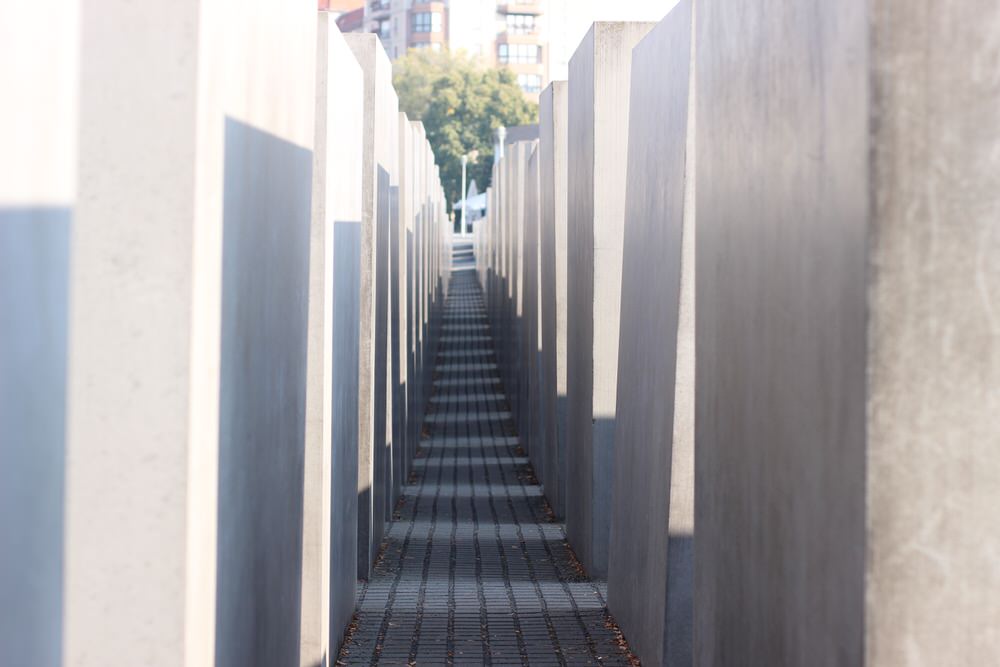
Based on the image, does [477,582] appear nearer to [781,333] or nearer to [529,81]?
[781,333]

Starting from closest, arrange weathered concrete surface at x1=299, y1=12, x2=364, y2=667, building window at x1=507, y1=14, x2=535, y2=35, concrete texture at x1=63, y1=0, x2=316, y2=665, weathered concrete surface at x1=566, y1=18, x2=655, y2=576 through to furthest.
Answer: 1. concrete texture at x1=63, y1=0, x2=316, y2=665
2. weathered concrete surface at x1=299, y1=12, x2=364, y2=667
3. weathered concrete surface at x1=566, y1=18, x2=655, y2=576
4. building window at x1=507, y1=14, x2=535, y2=35

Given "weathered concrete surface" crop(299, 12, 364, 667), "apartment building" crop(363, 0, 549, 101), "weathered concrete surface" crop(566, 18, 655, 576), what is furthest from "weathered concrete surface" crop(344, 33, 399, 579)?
"apartment building" crop(363, 0, 549, 101)

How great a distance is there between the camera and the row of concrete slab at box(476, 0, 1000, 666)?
312 centimetres

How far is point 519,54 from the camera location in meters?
103

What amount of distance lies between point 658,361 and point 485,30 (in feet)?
324

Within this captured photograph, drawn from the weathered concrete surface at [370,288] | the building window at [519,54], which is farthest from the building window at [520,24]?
the weathered concrete surface at [370,288]

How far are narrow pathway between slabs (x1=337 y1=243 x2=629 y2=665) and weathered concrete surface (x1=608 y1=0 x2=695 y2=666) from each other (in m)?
0.54

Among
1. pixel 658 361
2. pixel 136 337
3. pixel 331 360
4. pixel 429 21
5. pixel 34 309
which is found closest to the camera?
pixel 34 309

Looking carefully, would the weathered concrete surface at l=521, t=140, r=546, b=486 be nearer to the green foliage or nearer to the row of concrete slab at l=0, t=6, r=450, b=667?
the row of concrete slab at l=0, t=6, r=450, b=667

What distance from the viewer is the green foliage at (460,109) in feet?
244

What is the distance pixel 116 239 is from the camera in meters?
3.43

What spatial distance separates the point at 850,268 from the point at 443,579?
7.33 meters

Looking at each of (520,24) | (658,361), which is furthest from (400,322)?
(520,24)

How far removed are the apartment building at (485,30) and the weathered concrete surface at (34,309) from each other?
323 ft
